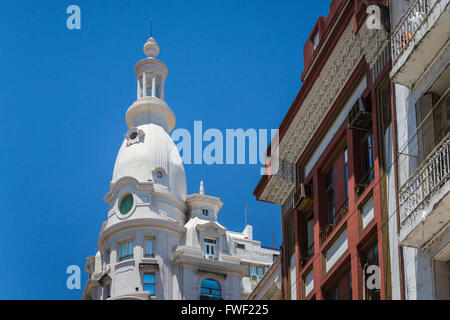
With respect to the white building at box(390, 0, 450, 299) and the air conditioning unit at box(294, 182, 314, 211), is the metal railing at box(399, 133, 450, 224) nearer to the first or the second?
the white building at box(390, 0, 450, 299)

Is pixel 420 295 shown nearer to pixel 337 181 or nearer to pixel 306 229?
pixel 337 181

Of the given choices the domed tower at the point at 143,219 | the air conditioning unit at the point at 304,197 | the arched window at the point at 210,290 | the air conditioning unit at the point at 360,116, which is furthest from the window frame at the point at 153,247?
the air conditioning unit at the point at 360,116

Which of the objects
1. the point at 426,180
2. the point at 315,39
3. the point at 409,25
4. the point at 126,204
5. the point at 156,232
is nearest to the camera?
the point at 426,180

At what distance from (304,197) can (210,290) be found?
50.6 m

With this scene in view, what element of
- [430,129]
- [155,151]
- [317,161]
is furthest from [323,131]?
[155,151]

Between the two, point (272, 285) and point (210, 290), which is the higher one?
point (210, 290)

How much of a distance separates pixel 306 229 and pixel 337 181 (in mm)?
3337

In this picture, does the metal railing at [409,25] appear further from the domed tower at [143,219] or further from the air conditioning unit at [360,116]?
the domed tower at [143,219]

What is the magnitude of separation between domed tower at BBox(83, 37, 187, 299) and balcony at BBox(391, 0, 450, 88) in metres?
54.0

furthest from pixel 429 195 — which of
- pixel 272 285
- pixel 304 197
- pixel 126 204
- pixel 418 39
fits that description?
pixel 126 204

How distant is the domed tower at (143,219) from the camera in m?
76.9

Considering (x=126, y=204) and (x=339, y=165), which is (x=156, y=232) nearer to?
(x=126, y=204)

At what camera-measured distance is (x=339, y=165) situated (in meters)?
29.0
